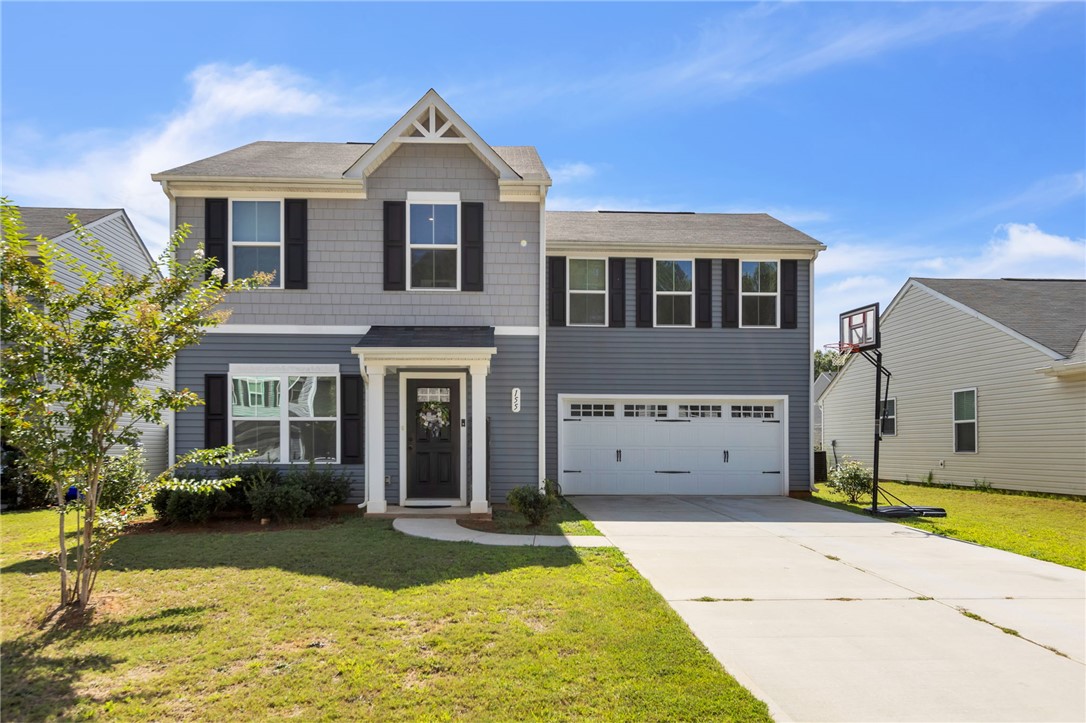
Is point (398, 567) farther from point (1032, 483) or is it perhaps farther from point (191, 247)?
point (1032, 483)

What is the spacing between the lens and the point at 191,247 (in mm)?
11523

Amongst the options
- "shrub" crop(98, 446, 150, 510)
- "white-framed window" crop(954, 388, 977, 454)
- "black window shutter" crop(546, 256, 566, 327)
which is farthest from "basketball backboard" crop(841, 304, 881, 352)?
"shrub" crop(98, 446, 150, 510)

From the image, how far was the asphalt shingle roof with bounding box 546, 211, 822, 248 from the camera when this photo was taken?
15320mm

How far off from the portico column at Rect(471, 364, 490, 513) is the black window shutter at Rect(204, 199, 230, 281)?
179 inches

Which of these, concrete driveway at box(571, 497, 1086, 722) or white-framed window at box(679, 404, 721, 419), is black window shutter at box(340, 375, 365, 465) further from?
white-framed window at box(679, 404, 721, 419)

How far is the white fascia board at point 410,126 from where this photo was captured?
11.4 m

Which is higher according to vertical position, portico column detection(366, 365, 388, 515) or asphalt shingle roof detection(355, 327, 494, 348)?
asphalt shingle roof detection(355, 327, 494, 348)

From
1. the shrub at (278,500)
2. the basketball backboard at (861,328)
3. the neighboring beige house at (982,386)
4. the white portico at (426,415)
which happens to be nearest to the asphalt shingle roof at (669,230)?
the basketball backboard at (861,328)

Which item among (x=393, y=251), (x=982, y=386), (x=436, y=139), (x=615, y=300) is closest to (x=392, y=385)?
(x=393, y=251)

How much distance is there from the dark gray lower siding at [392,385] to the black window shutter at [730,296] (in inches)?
215

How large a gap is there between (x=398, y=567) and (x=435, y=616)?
1863 mm

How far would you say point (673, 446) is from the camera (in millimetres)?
15438

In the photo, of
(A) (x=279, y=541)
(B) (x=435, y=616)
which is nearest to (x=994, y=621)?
(B) (x=435, y=616)

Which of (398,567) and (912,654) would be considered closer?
(912,654)
